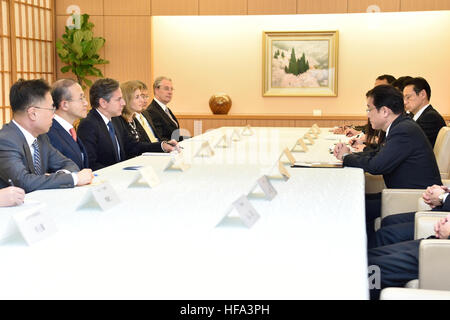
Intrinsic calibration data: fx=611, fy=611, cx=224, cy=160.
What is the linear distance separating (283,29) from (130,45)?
233 centimetres

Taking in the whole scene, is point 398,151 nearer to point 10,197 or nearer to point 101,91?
point 101,91

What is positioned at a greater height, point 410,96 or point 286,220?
point 410,96

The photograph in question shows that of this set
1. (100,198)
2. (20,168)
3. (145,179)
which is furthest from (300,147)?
(100,198)

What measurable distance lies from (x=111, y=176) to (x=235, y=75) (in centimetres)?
635

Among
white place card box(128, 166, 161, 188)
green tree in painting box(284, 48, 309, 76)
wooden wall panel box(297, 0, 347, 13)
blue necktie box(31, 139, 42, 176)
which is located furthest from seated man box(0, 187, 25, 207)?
green tree in painting box(284, 48, 309, 76)

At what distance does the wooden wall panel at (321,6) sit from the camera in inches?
343

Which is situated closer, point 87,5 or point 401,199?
point 401,199

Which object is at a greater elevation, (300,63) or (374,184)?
A: (300,63)

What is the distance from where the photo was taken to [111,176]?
339cm

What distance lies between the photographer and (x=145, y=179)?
2.99 m

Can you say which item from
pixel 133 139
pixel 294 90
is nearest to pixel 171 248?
pixel 133 139

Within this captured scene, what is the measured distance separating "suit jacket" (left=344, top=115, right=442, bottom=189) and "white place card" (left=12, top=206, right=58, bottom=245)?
7.87ft

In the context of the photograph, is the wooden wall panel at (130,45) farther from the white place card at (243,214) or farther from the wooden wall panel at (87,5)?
the white place card at (243,214)
